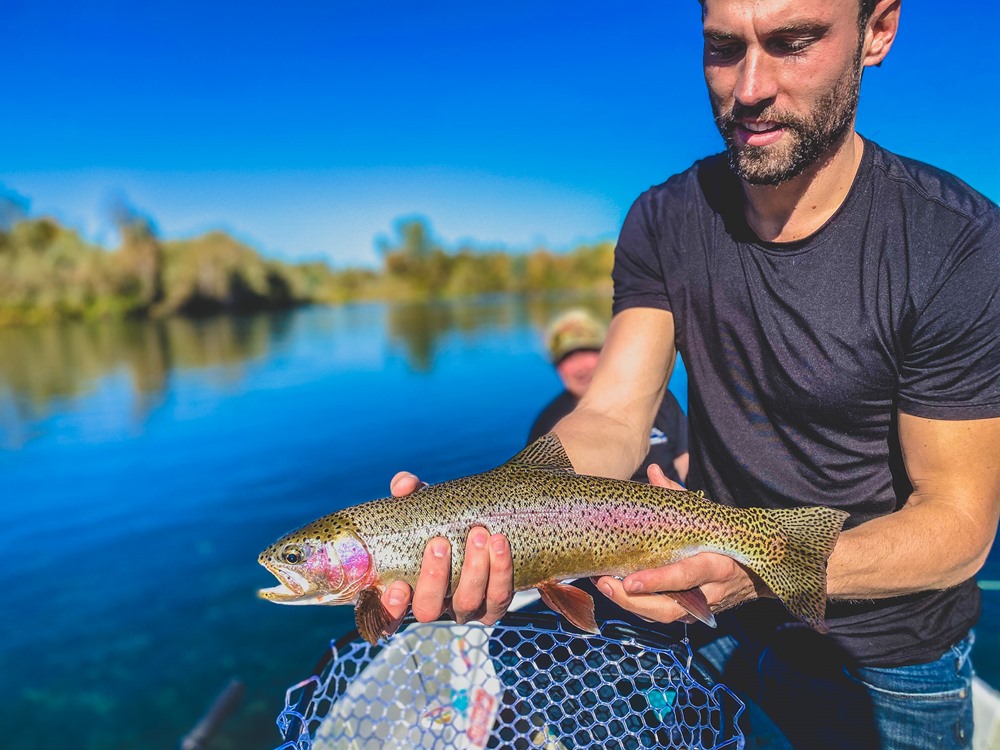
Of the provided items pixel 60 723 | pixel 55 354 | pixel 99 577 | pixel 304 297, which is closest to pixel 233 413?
pixel 99 577

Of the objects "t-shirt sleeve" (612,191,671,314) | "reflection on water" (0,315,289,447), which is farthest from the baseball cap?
"reflection on water" (0,315,289,447)

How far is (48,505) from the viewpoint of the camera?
1120cm

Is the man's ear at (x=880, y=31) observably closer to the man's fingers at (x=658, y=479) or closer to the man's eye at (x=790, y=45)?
the man's eye at (x=790, y=45)

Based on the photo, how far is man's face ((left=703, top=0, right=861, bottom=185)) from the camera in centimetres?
230

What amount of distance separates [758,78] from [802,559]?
171 centimetres

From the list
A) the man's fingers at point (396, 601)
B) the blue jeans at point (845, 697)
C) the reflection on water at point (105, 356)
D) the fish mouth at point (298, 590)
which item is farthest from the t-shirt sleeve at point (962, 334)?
the reflection on water at point (105, 356)

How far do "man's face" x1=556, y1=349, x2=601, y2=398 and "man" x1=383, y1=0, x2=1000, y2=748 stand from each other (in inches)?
142

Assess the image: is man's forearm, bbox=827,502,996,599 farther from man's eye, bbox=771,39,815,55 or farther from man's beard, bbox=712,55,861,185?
man's eye, bbox=771,39,815,55

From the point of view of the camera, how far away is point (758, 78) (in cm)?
241

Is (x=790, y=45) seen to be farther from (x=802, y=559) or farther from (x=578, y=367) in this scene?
(x=578, y=367)


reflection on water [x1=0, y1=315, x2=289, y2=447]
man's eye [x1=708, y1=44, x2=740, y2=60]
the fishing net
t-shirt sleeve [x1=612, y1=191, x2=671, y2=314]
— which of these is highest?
man's eye [x1=708, y1=44, x2=740, y2=60]

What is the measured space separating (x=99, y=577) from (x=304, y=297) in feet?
257

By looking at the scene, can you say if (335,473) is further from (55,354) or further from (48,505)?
(55,354)

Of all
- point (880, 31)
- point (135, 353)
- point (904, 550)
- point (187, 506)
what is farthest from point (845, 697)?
point (135, 353)
